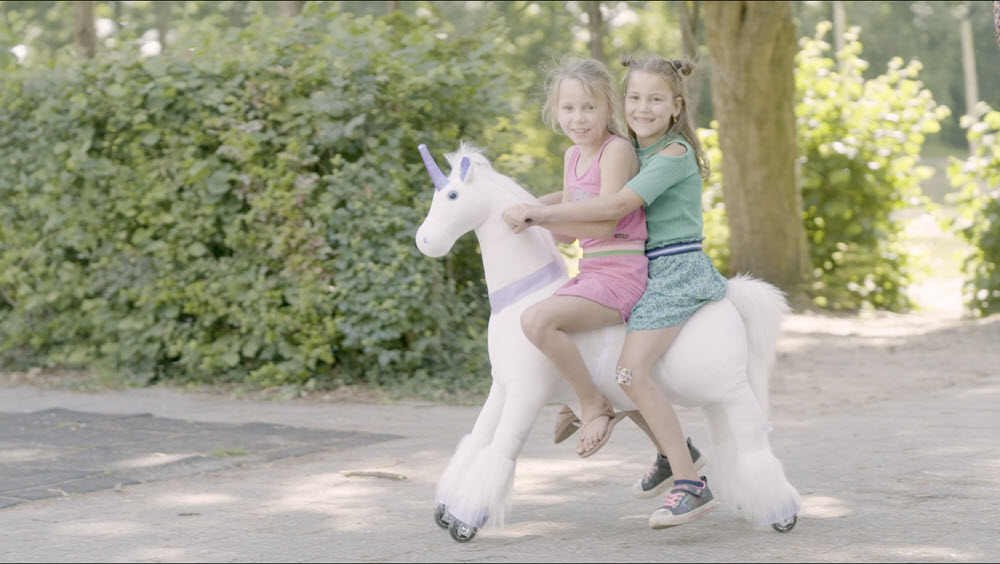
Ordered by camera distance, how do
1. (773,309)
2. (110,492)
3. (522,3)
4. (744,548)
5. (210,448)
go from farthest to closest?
(522,3), (210,448), (110,492), (773,309), (744,548)

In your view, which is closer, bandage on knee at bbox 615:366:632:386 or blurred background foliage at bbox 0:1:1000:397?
bandage on knee at bbox 615:366:632:386

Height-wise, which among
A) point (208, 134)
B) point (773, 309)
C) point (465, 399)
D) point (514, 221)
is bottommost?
point (465, 399)

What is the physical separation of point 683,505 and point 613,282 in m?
0.83

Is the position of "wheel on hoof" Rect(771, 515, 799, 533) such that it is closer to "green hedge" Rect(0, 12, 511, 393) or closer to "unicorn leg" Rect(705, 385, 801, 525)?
"unicorn leg" Rect(705, 385, 801, 525)

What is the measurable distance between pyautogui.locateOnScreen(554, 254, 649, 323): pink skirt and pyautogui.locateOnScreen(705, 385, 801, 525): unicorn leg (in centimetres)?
53

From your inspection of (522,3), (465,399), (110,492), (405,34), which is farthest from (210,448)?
(522,3)

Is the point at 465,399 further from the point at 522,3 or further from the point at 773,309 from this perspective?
the point at 522,3

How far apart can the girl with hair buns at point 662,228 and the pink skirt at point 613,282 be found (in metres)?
0.04

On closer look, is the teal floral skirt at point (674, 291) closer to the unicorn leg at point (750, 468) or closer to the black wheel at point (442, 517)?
the unicorn leg at point (750, 468)

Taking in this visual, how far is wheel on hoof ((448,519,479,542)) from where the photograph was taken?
464 centimetres

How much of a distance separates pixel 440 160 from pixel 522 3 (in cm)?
1574

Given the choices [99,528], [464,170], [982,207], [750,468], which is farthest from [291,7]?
[750,468]

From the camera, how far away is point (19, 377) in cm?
963

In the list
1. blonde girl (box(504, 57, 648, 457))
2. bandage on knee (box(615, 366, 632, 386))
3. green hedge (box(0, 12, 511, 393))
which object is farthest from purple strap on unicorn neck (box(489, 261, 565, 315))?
green hedge (box(0, 12, 511, 393))
